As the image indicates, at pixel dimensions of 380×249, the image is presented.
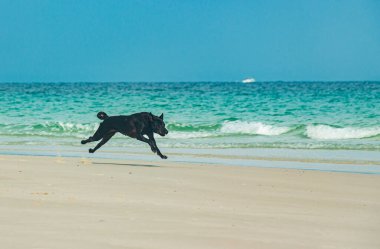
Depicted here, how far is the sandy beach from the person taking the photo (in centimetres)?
630

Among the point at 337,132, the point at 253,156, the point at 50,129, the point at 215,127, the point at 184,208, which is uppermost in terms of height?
the point at 184,208

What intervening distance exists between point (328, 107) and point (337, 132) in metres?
12.7

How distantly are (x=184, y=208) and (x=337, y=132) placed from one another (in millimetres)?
15463

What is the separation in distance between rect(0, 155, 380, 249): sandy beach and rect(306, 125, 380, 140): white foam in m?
9.92

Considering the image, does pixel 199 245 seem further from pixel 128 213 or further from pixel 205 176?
pixel 205 176

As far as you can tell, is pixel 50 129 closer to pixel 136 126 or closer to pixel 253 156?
pixel 253 156

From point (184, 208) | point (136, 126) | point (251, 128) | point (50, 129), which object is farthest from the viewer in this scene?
point (50, 129)

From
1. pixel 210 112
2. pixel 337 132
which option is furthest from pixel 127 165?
pixel 210 112

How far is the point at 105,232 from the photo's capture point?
21.2 feet

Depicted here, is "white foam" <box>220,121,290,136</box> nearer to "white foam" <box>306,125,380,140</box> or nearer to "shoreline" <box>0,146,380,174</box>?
"white foam" <box>306,125,380,140</box>

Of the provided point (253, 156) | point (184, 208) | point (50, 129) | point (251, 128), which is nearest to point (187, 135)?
point (251, 128)

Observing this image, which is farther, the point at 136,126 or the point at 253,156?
the point at 253,156

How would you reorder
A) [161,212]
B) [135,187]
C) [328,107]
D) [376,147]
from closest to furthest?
[161,212], [135,187], [376,147], [328,107]

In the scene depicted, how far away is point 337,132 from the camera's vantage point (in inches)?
894
